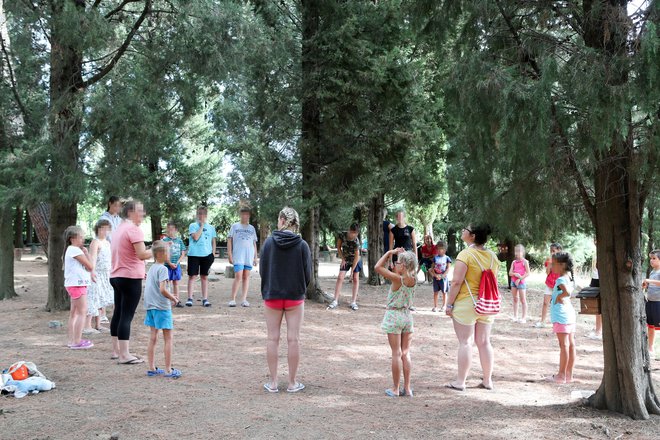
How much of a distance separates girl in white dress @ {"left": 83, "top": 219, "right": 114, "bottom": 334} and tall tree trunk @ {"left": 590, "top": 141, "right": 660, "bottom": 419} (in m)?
6.35

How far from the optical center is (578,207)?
582cm

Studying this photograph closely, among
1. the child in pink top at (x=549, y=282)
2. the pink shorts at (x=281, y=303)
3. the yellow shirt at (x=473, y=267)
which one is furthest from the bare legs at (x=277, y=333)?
the child in pink top at (x=549, y=282)

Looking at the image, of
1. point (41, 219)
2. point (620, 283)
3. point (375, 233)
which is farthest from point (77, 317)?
point (375, 233)

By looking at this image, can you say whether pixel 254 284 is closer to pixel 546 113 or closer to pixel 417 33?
pixel 417 33

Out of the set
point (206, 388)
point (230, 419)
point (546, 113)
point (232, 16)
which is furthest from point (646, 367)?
point (232, 16)

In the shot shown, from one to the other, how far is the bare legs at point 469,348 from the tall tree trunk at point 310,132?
18.8 ft

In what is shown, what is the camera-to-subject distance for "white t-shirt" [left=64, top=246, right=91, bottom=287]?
7.06 m

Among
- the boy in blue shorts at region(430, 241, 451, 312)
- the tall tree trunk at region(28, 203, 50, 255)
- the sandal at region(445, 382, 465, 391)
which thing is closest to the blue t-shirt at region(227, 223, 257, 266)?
the boy in blue shorts at region(430, 241, 451, 312)

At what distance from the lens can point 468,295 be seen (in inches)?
219

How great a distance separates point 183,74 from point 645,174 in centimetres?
816

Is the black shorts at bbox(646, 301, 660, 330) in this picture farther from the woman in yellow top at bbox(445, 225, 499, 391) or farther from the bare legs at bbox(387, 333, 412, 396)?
the bare legs at bbox(387, 333, 412, 396)

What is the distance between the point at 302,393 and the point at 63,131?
6705 millimetres

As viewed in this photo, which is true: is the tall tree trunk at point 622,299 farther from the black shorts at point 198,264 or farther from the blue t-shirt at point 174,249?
the blue t-shirt at point 174,249

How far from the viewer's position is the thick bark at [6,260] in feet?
38.6
